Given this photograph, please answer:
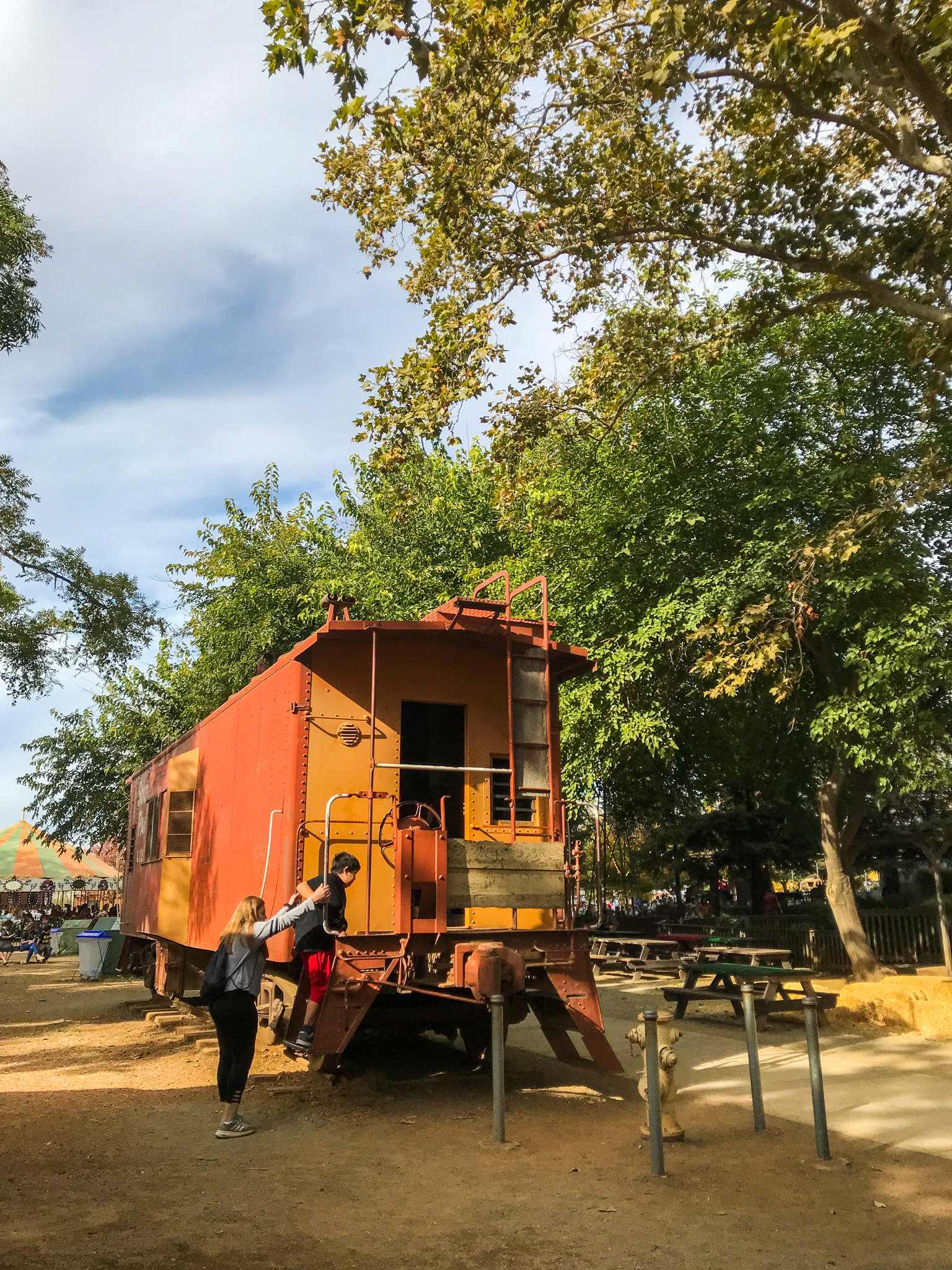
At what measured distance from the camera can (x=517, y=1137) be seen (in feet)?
21.6

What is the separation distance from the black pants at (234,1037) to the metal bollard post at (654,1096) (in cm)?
267

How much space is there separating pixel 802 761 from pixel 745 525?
6.31m

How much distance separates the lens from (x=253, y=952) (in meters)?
6.73

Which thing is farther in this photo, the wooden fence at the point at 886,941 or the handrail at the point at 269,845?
the wooden fence at the point at 886,941

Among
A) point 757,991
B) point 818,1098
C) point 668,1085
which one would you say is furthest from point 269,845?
point 757,991

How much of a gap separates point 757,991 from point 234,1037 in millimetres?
7561

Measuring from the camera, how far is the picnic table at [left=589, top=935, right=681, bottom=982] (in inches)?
515

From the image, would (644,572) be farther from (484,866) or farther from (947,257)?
(484,866)


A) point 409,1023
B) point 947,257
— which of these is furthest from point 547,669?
point 947,257

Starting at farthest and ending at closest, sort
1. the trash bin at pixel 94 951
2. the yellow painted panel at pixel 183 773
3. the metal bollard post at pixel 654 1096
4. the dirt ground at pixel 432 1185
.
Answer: the trash bin at pixel 94 951
the yellow painted panel at pixel 183 773
the metal bollard post at pixel 654 1096
the dirt ground at pixel 432 1185

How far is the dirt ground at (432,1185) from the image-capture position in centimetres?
446

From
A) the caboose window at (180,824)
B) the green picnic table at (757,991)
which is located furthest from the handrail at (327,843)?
the green picnic table at (757,991)

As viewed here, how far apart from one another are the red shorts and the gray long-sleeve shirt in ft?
1.54

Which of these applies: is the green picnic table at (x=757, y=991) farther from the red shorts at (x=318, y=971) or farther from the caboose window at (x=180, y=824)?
the caboose window at (x=180, y=824)
